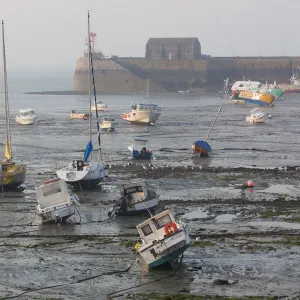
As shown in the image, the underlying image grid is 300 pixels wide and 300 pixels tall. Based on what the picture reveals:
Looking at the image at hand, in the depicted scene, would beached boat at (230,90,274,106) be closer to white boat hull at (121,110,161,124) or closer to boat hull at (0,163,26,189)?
white boat hull at (121,110,161,124)

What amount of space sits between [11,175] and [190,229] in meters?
10.7

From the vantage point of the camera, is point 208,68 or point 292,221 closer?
point 292,221

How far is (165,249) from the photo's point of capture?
69.6 ft

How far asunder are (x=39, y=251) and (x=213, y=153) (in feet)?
82.4

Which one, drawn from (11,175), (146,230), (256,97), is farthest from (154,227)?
(256,97)

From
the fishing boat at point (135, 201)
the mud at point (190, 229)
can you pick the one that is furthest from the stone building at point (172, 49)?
the fishing boat at point (135, 201)

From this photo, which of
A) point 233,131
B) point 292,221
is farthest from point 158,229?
point 233,131

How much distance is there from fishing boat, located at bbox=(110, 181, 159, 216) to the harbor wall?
99180 mm

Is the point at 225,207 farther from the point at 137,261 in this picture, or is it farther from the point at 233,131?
the point at 233,131

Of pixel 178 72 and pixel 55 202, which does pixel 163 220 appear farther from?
pixel 178 72

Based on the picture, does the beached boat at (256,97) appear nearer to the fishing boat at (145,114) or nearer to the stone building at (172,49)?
the fishing boat at (145,114)

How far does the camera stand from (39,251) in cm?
2414

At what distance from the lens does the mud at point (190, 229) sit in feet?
67.5

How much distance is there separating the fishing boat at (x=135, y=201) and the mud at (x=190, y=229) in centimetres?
47
